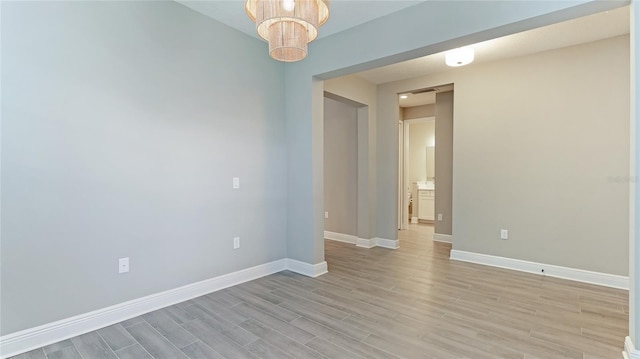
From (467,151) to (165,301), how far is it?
4063mm

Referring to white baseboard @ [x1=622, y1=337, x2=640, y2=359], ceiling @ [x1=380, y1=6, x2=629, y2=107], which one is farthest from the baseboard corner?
ceiling @ [x1=380, y1=6, x2=629, y2=107]

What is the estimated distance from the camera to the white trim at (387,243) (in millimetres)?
4754

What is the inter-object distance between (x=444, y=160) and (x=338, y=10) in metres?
3.38

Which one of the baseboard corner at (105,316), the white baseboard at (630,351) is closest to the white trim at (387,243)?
the baseboard corner at (105,316)

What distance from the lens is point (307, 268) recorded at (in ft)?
11.5

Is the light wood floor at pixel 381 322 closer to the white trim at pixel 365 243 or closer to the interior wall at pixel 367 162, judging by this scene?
the white trim at pixel 365 243

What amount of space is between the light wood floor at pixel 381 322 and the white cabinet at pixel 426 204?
3814 mm

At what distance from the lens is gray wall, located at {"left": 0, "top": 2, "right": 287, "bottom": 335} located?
1.96 meters

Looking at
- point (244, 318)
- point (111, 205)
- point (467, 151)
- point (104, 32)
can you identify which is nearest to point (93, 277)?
point (111, 205)

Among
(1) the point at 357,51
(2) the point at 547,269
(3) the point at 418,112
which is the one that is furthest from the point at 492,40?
(3) the point at 418,112

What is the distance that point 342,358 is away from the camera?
1.87m

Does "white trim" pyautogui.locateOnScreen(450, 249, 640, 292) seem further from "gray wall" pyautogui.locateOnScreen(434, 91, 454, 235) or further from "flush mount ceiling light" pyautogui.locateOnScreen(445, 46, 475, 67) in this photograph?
"flush mount ceiling light" pyautogui.locateOnScreen(445, 46, 475, 67)

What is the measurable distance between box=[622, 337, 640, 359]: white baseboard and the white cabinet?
5.39 metres

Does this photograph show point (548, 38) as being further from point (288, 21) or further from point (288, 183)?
point (288, 183)
